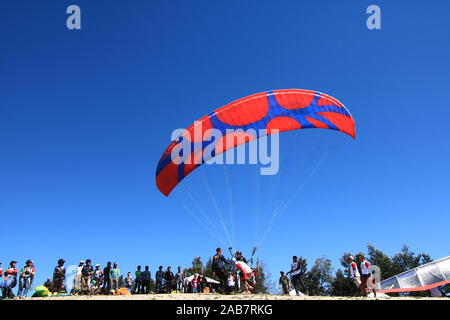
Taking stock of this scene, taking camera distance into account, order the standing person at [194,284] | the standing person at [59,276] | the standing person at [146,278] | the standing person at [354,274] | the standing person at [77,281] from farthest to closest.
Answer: the standing person at [194,284] → the standing person at [146,278] → the standing person at [77,281] → the standing person at [59,276] → the standing person at [354,274]

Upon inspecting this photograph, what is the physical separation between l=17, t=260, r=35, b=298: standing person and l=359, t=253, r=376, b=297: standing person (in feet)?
41.0

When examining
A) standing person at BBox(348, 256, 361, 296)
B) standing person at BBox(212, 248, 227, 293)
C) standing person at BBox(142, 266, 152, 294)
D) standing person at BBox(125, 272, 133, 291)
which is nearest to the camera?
standing person at BBox(212, 248, 227, 293)

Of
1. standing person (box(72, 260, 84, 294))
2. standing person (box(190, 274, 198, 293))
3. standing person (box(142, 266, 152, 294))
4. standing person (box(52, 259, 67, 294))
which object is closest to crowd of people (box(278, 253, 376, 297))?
standing person (box(190, 274, 198, 293))

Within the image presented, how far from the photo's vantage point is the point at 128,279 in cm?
2061

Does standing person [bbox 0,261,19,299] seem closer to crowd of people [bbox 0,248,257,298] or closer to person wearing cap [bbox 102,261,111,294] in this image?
crowd of people [bbox 0,248,257,298]

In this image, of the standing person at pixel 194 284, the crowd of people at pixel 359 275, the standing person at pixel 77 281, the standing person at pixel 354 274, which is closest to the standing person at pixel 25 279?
the standing person at pixel 77 281

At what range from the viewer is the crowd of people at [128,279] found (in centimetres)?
1133

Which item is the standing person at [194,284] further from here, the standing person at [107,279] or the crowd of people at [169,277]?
Result: the standing person at [107,279]

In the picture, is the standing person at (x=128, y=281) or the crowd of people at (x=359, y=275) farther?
→ the standing person at (x=128, y=281)

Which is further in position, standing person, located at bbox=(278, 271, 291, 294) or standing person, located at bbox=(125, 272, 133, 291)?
standing person, located at bbox=(125, 272, 133, 291)

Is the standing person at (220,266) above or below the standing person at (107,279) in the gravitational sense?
above

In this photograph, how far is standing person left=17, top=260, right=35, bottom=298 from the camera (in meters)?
12.1
